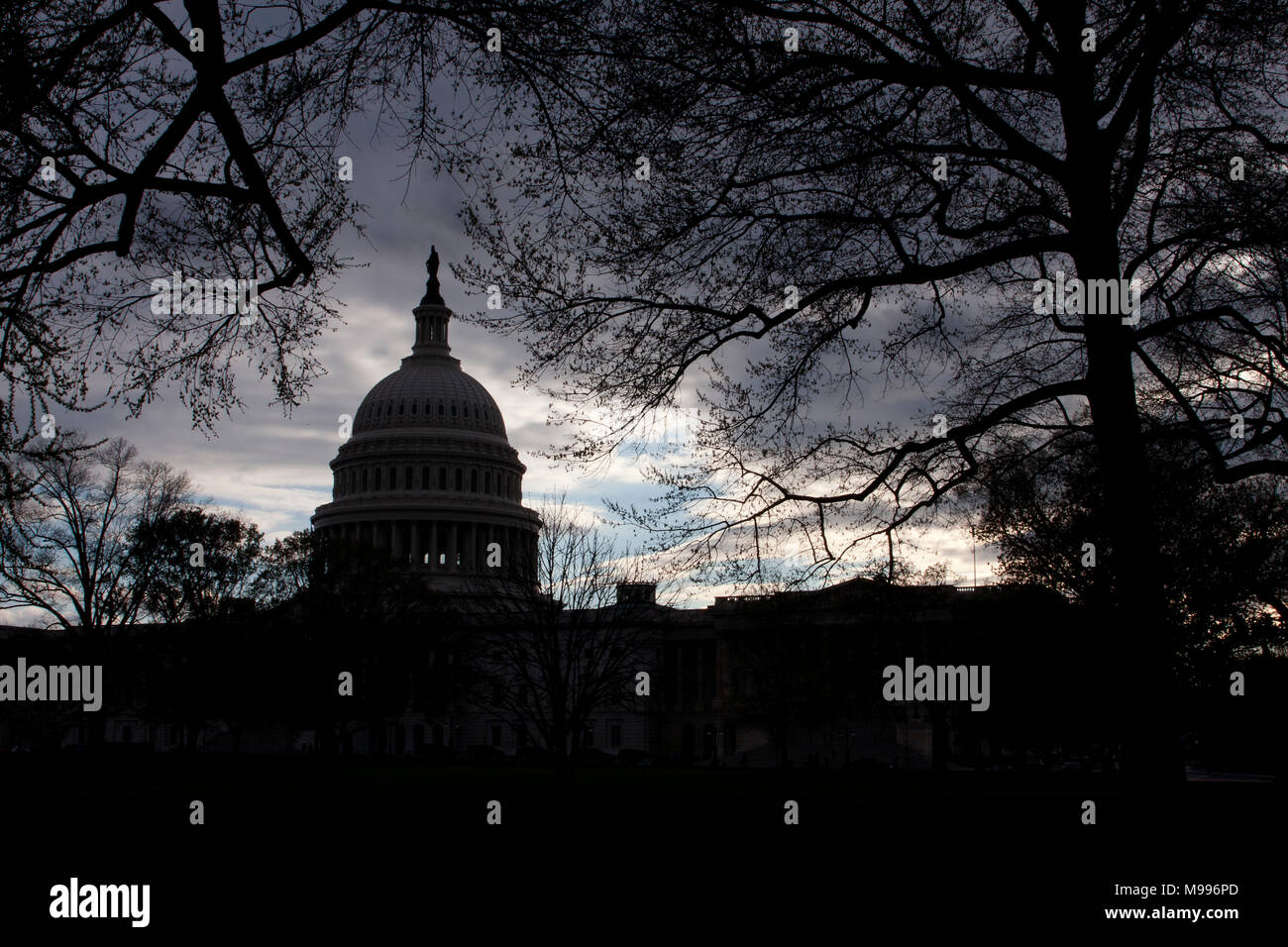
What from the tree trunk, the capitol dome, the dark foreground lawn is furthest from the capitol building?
the tree trunk

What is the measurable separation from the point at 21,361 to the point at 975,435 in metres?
10.6

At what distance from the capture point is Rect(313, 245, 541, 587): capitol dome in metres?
142

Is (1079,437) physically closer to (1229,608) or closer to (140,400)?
(140,400)

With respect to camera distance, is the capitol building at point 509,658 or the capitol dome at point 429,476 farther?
the capitol dome at point 429,476

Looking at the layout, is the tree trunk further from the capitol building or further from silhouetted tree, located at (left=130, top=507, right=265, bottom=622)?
silhouetted tree, located at (left=130, top=507, right=265, bottom=622)

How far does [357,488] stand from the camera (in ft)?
483

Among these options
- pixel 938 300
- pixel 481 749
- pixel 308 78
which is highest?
pixel 308 78

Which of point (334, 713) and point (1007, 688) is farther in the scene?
point (334, 713)

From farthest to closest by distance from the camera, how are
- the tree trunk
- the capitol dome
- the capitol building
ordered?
the capitol dome
the capitol building
the tree trunk

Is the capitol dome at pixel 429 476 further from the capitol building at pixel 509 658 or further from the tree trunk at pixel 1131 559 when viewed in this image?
the tree trunk at pixel 1131 559

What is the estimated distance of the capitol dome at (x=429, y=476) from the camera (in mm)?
142000
